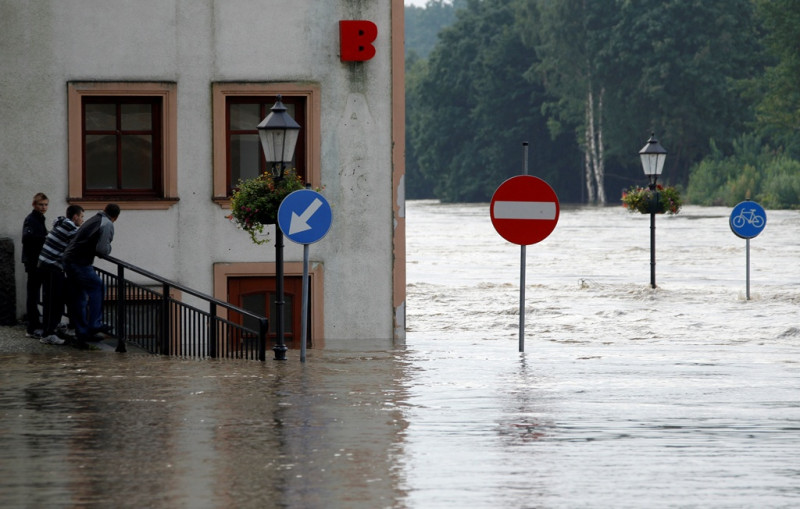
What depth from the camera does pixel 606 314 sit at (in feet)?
88.5

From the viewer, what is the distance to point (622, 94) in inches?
4092

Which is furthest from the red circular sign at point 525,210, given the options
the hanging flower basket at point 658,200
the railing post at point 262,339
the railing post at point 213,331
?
the hanging flower basket at point 658,200

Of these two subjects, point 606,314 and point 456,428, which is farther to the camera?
point 606,314

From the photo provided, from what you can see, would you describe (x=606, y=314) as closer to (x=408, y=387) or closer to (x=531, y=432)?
(x=408, y=387)

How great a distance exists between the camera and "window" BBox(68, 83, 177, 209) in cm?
2128

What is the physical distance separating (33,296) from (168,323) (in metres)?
1.71

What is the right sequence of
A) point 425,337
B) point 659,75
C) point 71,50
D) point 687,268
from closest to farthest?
point 71,50, point 425,337, point 687,268, point 659,75

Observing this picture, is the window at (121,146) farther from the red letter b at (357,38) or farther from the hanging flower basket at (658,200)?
the hanging flower basket at (658,200)

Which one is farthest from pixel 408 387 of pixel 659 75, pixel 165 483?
pixel 659 75

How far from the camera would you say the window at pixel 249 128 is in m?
21.4

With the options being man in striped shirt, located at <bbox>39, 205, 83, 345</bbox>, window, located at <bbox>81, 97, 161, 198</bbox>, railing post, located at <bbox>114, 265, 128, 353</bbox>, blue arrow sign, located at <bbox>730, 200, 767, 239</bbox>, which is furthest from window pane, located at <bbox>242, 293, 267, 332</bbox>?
blue arrow sign, located at <bbox>730, 200, 767, 239</bbox>

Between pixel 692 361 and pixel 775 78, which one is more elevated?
pixel 775 78

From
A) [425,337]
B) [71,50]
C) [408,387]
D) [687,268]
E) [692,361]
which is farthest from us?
[687,268]

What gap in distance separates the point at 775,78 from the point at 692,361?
251 ft
